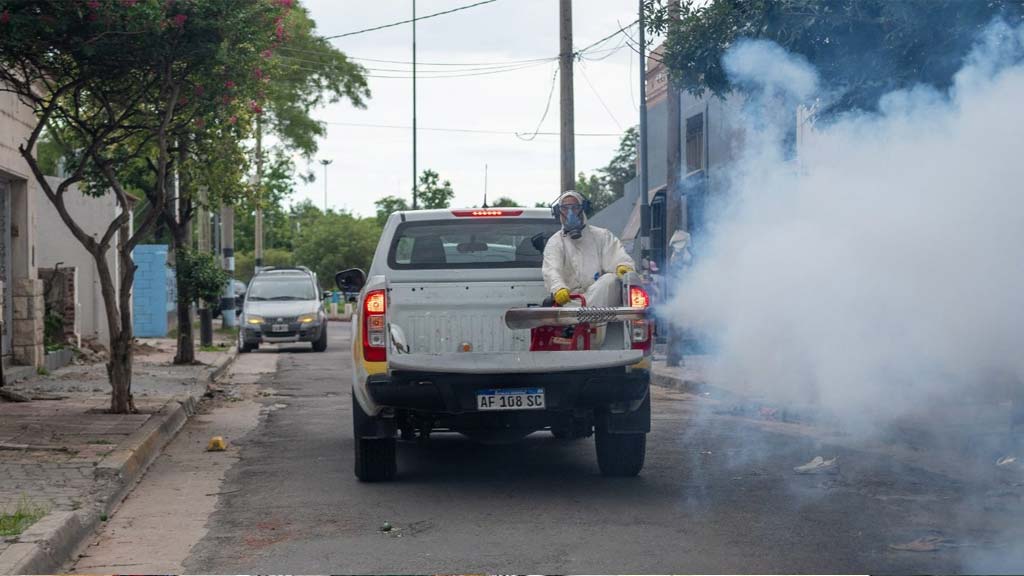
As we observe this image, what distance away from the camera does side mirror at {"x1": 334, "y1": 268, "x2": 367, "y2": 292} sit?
1029cm

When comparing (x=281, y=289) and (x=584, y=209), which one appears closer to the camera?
(x=584, y=209)

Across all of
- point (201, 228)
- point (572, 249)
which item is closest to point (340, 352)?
point (201, 228)

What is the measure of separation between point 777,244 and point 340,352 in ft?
67.9

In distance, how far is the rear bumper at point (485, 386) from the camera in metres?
8.24

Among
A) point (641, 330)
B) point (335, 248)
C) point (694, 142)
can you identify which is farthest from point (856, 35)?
point (335, 248)

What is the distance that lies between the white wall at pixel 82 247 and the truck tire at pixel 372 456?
1449 cm

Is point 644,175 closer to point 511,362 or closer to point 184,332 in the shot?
point 184,332

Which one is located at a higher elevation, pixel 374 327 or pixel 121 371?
pixel 374 327

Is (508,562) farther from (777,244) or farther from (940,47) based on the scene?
(940,47)

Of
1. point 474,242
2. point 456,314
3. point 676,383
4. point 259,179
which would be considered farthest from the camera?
point 259,179

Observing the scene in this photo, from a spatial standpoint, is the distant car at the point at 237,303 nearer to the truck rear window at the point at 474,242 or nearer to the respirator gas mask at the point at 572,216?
the truck rear window at the point at 474,242

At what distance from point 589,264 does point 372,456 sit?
6.79 ft

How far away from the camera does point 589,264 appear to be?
927cm

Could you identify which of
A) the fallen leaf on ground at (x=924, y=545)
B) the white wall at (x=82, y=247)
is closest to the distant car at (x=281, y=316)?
the white wall at (x=82, y=247)
